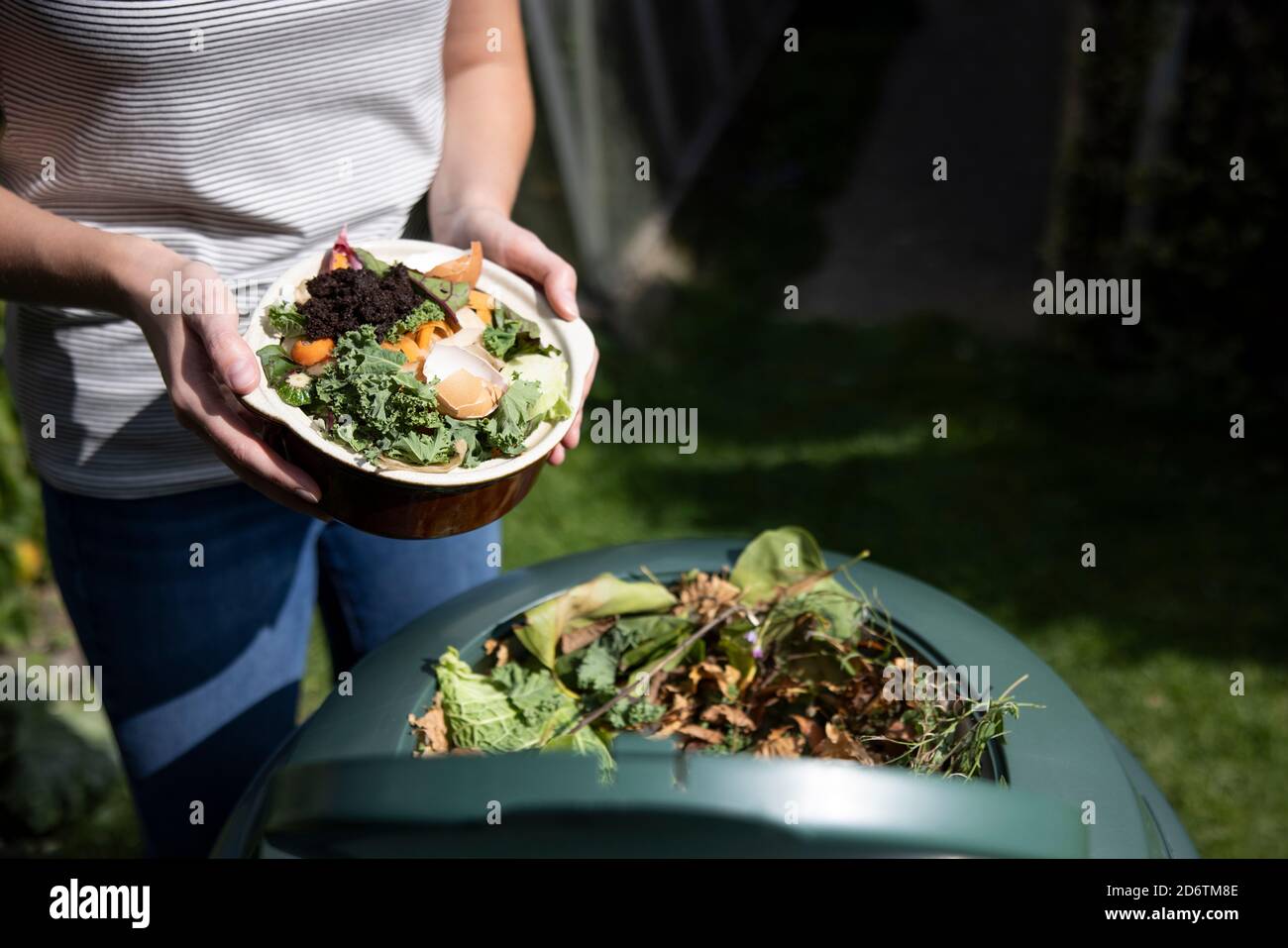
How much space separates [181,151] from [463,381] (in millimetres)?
469

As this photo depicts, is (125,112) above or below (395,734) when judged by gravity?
above

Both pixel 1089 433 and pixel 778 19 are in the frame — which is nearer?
pixel 1089 433

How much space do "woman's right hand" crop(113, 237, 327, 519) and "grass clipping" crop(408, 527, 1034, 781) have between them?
0.95ft

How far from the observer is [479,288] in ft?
4.91

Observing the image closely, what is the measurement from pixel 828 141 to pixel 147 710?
564 cm

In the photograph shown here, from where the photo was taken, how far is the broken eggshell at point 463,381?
4.24ft

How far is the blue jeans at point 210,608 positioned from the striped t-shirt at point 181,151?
6cm

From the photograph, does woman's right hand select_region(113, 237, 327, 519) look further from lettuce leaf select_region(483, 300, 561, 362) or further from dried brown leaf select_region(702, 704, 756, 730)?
dried brown leaf select_region(702, 704, 756, 730)

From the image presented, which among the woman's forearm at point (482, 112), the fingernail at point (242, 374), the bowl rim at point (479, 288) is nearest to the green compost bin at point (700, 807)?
the bowl rim at point (479, 288)

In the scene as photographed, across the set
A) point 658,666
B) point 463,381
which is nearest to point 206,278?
point 463,381

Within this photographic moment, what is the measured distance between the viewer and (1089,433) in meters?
4.22
